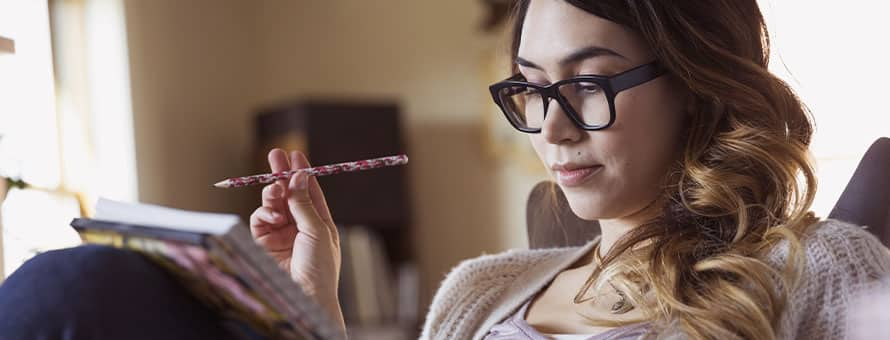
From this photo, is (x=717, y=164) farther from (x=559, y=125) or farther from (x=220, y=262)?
(x=220, y=262)

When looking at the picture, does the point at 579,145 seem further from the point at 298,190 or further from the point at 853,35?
the point at 853,35

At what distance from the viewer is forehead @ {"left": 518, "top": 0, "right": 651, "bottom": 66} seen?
1.17 metres

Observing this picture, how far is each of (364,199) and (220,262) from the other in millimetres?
2910

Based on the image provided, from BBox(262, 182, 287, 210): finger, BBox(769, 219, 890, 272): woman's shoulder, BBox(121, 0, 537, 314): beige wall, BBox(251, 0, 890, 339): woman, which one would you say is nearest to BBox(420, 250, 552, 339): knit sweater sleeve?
BBox(251, 0, 890, 339): woman

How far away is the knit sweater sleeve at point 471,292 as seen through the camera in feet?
4.62

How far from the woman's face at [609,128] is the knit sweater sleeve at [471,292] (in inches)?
10.4

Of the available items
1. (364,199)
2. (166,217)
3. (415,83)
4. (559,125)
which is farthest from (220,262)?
(415,83)

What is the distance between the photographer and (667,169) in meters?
1.22

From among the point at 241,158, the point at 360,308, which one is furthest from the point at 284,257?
the point at 241,158

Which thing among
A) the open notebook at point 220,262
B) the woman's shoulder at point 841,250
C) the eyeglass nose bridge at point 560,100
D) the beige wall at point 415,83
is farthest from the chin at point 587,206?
the beige wall at point 415,83

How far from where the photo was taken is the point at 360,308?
356 cm

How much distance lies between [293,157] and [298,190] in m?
0.06

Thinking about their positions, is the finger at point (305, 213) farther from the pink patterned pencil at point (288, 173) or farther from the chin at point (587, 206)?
the chin at point (587, 206)

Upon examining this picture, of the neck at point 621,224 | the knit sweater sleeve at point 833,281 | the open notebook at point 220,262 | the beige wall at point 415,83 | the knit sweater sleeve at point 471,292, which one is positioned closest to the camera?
the open notebook at point 220,262
